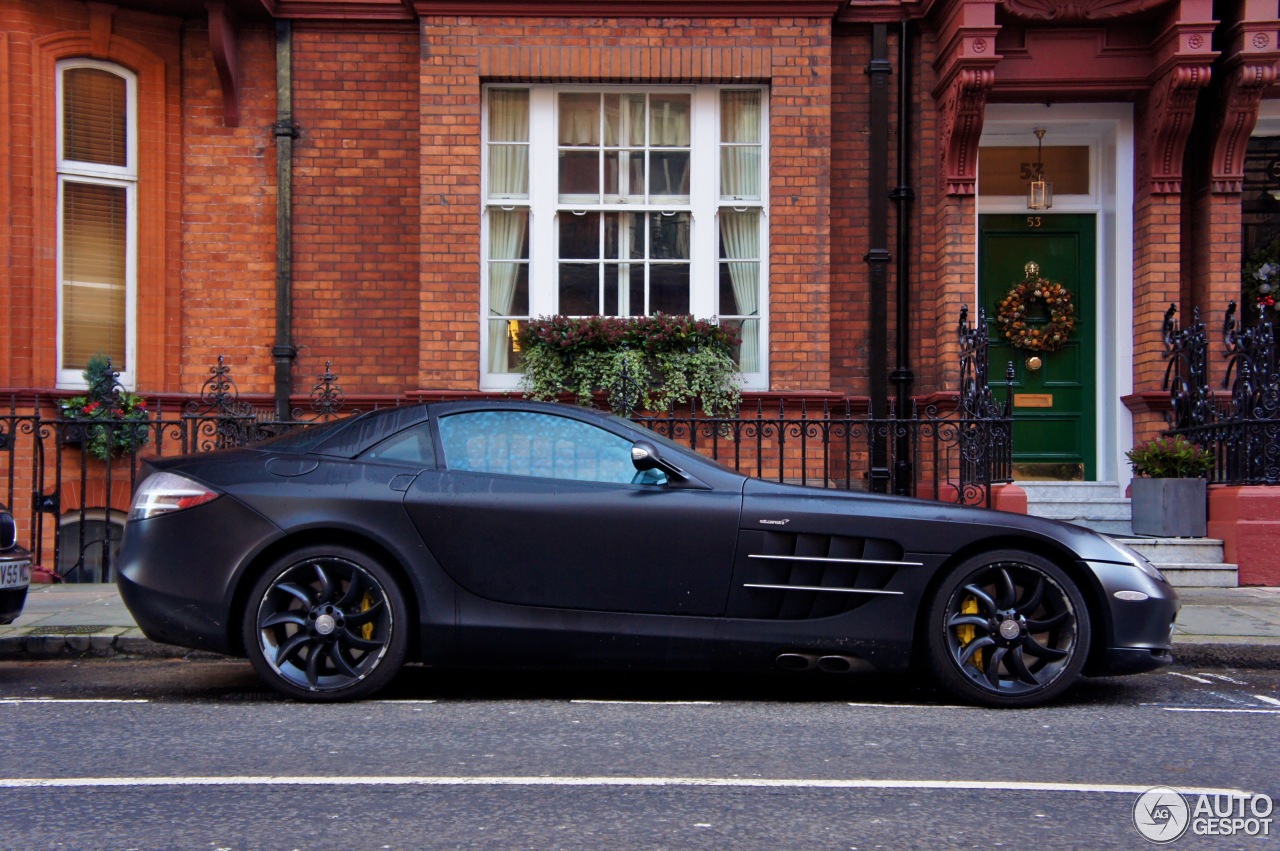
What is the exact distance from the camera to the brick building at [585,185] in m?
10.8

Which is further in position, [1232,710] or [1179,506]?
[1179,506]

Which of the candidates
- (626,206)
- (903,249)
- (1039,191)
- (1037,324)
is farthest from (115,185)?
(1037,324)

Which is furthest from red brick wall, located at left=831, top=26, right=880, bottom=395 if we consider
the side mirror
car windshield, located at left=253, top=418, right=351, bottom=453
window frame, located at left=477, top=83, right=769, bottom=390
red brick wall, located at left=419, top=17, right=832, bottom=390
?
car windshield, located at left=253, top=418, right=351, bottom=453

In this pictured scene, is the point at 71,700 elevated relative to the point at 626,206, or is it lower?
lower

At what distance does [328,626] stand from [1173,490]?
665cm

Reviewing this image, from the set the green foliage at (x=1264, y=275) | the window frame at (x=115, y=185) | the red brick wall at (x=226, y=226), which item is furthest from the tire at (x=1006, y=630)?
the window frame at (x=115, y=185)

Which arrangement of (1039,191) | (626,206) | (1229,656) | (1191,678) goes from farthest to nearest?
(1039,191) < (626,206) < (1229,656) < (1191,678)

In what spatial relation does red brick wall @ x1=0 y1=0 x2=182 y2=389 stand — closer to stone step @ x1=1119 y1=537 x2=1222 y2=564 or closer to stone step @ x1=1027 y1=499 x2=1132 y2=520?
A: stone step @ x1=1027 y1=499 x2=1132 y2=520

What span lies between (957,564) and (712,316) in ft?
17.9

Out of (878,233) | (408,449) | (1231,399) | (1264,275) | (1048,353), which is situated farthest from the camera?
(1048,353)

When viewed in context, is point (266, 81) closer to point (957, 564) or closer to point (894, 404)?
point (894, 404)

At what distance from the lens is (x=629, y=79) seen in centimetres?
1101

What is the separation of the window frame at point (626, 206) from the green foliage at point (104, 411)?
282cm

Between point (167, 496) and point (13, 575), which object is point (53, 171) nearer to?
point (13, 575)
